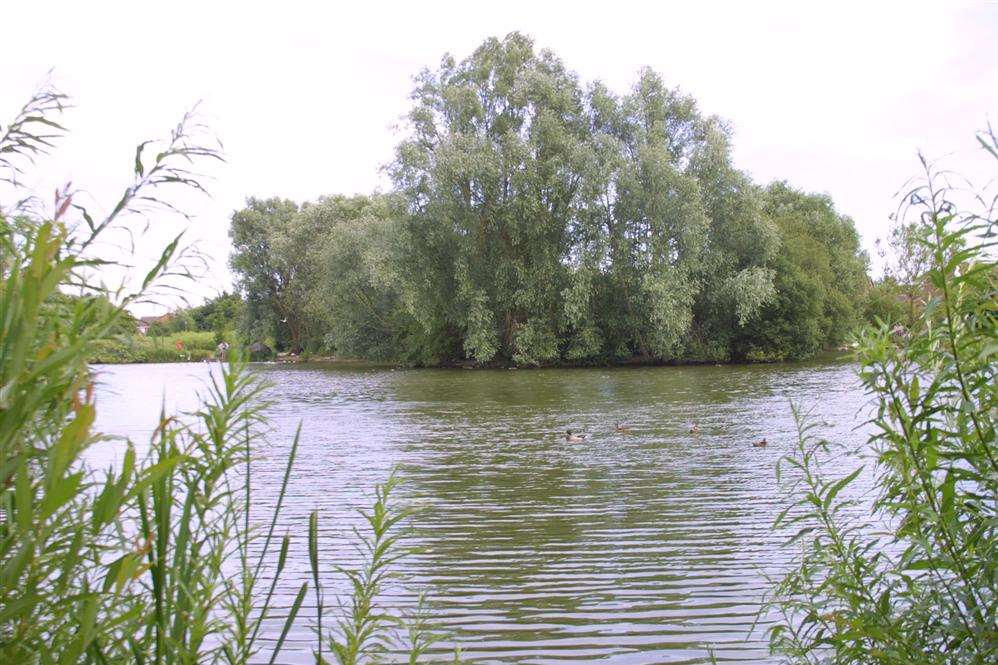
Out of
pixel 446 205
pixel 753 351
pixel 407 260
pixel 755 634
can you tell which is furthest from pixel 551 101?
pixel 755 634

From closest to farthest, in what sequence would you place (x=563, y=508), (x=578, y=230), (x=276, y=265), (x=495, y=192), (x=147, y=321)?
(x=147, y=321), (x=563, y=508), (x=495, y=192), (x=578, y=230), (x=276, y=265)

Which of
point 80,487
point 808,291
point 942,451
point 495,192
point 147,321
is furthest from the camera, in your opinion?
point 808,291

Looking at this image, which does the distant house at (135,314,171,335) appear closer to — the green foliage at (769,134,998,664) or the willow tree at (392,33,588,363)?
the green foliage at (769,134,998,664)

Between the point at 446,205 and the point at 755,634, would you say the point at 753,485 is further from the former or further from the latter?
the point at 446,205

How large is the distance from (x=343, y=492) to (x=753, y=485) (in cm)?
499

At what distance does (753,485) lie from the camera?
1029 centimetres

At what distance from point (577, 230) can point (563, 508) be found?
26.1 m

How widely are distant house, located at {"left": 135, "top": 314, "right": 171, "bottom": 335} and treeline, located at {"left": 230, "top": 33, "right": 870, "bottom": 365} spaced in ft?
99.7

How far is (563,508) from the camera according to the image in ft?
30.7

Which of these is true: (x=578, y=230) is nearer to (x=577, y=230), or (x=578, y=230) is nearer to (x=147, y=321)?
(x=577, y=230)

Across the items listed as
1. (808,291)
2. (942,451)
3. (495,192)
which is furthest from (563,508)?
(808,291)

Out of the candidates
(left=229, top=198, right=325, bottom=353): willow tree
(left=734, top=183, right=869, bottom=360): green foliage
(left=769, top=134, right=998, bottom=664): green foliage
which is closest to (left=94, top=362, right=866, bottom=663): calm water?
(left=769, top=134, right=998, bottom=664): green foliage

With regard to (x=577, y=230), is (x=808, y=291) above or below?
below

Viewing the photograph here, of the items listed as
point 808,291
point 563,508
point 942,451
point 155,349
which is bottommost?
point 563,508
